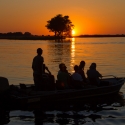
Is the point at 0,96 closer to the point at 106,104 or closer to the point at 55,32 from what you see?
the point at 106,104

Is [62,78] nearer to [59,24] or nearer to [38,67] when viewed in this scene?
[38,67]

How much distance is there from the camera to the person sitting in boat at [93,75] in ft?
52.1

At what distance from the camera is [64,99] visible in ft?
48.1

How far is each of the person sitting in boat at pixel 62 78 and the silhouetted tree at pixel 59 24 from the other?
138m

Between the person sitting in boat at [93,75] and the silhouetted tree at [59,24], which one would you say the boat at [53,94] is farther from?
the silhouetted tree at [59,24]

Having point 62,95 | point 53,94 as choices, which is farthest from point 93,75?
point 53,94

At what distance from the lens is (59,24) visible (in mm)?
151500

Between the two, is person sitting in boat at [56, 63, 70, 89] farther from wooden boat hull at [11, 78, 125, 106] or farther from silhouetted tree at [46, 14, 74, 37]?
silhouetted tree at [46, 14, 74, 37]

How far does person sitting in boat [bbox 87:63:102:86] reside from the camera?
15.9m

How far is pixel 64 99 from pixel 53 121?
2.66m

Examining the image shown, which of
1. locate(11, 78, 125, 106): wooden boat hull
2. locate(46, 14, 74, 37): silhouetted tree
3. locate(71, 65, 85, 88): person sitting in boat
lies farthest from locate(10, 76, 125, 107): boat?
locate(46, 14, 74, 37): silhouetted tree

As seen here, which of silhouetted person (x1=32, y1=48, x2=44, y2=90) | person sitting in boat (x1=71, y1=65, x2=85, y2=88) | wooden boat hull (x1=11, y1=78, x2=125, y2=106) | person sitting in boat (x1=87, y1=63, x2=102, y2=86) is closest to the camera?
wooden boat hull (x1=11, y1=78, x2=125, y2=106)

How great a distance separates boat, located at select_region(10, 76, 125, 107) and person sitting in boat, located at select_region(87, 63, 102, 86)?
1.59ft

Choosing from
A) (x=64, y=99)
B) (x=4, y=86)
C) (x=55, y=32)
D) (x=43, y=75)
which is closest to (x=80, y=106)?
(x=64, y=99)
